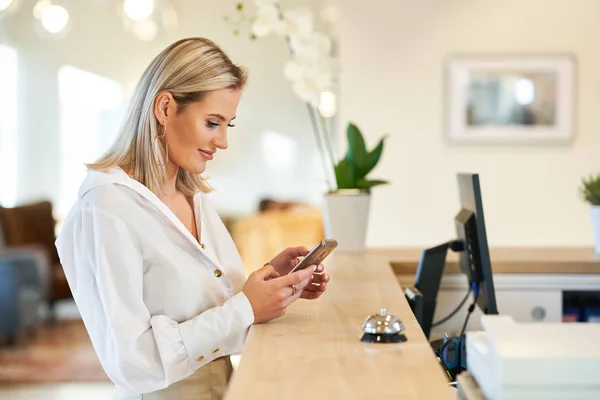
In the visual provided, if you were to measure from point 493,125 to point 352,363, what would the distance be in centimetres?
377

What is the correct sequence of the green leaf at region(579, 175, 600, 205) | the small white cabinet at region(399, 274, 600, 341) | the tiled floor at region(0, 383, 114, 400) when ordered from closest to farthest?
the small white cabinet at region(399, 274, 600, 341)
the green leaf at region(579, 175, 600, 205)
the tiled floor at region(0, 383, 114, 400)

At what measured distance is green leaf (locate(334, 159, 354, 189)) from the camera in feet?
10.2

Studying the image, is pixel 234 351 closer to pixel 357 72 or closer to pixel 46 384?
pixel 357 72

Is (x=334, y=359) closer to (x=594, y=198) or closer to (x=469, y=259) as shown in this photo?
(x=469, y=259)

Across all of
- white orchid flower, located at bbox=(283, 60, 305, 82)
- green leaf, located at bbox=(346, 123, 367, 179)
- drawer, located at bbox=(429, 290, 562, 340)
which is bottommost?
drawer, located at bbox=(429, 290, 562, 340)

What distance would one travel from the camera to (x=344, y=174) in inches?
122

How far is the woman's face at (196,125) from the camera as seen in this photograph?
1.81 metres

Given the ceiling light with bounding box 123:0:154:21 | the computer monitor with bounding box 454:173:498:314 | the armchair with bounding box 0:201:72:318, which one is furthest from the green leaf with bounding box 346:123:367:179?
the armchair with bounding box 0:201:72:318

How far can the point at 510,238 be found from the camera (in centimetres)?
493

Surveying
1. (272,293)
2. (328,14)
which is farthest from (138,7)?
(272,293)

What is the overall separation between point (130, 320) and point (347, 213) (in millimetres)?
1519

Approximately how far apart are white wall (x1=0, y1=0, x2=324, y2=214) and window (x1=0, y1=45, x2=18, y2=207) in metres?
0.07

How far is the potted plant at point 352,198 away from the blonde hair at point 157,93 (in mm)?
1262

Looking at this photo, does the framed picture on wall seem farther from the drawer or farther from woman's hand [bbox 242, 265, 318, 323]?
woman's hand [bbox 242, 265, 318, 323]
